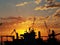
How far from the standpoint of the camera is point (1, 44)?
3362 centimetres

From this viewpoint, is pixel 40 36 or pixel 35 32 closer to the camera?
pixel 40 36

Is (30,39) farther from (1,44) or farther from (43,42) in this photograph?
(1,44)

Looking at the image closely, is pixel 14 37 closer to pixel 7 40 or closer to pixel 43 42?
pixel 7 40

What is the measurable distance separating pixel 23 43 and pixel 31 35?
5.50ft

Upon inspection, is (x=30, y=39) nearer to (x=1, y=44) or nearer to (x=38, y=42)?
(x=38, y=42)

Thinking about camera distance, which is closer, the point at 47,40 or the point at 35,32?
the point at 47,40

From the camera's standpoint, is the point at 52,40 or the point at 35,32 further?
the point at 35,32

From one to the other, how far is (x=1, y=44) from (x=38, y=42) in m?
5.38

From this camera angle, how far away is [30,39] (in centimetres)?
3347

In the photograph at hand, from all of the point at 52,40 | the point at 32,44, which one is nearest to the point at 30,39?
the point at 32,44

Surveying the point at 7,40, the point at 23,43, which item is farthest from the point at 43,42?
the point at 7,40

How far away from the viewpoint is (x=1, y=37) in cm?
3309

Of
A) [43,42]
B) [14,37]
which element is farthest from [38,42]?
[14,37]

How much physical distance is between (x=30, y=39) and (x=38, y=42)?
1244 mm
